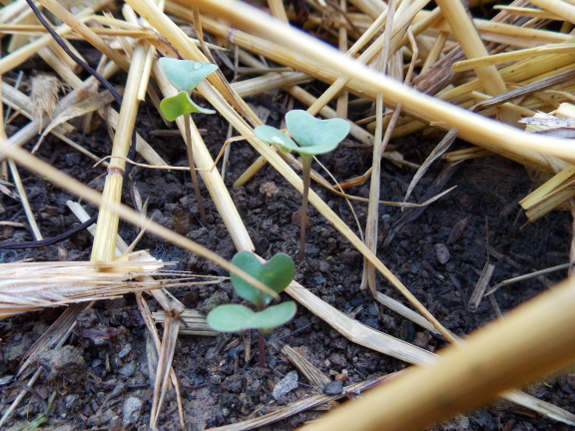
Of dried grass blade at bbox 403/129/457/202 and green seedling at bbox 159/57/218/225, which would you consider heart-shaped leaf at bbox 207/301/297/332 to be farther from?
dried grass blade at bbox 403/129/457/202

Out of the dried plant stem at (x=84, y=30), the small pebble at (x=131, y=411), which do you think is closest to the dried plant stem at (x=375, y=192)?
the small pebble at (x=131, y=411)

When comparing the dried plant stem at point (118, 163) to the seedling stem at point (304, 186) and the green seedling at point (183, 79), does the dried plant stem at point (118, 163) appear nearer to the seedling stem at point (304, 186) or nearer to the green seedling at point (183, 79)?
the green seedling at point (183, 79)

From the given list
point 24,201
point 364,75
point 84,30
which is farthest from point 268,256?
point 84,30

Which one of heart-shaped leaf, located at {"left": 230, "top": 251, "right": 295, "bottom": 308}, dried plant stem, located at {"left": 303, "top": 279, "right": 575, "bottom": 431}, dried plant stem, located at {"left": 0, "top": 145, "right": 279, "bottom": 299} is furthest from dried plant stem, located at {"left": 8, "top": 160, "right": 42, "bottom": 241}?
dried plant stem, located at {"left": 303, "top": 279, "right": 575, "bottom": 431}

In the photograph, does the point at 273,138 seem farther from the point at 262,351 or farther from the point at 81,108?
the point at 81,108

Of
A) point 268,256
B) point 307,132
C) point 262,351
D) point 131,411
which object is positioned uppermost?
point 307,132

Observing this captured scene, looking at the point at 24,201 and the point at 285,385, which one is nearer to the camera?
the point at 285,385

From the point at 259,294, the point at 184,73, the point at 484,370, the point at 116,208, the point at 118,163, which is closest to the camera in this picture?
the point at 484,370

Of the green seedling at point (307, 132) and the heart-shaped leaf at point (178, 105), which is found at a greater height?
the heart-shaped leaf at point (178, 105)
